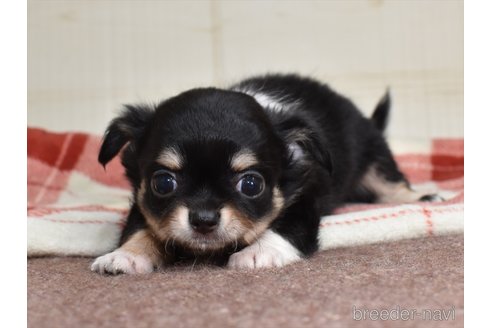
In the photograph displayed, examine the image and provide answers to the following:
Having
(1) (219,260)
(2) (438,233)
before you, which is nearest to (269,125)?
(1) (219,260)

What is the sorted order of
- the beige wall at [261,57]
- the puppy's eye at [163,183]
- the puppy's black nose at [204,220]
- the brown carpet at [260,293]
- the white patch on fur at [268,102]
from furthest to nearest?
the beige wall at [261,57] < the white patch on fur at [268,102] < the puppy's eye at [163,183] < the puppy's black nose at [204,220] < the brown carpet at [260,293]

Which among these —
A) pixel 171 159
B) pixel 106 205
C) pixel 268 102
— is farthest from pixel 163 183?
pixel 106 205

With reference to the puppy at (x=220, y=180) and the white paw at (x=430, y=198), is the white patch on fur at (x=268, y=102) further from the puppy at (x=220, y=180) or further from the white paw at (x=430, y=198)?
the white paw at (x=430, y=198)

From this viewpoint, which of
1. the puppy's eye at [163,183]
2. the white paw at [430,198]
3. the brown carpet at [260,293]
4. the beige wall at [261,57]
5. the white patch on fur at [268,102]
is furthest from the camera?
the beige wall at [261,57]

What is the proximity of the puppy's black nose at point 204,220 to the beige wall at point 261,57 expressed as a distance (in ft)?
6.98

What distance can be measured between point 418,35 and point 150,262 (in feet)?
10.0

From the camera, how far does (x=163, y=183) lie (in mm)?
2246

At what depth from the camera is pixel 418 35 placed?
14.9 ft

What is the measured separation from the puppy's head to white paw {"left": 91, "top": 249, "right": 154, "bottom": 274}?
13cm

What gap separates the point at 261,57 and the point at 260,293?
123 inches

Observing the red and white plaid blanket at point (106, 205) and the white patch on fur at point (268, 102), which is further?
the white patch on fur at point (268, 102)

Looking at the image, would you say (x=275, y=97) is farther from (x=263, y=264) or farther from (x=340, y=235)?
(x=263, y=264)

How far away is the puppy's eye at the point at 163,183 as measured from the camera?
2219 mm

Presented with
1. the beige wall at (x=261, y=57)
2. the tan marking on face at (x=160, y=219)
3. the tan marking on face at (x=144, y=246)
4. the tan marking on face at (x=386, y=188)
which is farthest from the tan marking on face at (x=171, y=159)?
the beige wall at (x=261, y=57)
